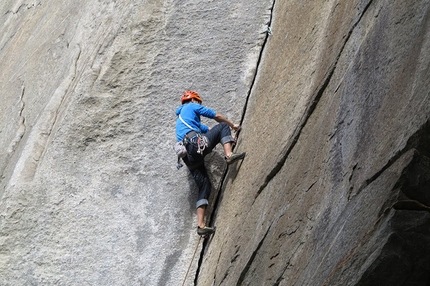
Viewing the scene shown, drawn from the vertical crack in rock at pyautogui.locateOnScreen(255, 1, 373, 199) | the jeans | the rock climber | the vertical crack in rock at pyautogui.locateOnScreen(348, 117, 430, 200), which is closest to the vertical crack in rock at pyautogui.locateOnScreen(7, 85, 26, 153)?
the rock climber

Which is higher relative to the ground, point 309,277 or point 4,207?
point 4,207

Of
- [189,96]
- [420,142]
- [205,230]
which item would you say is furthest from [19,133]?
[420,142]

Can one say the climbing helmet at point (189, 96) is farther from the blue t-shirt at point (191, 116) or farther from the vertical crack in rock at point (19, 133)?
the vertical crack in rock at point (19, 133)

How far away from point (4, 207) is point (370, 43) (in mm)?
4032

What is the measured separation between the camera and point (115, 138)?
8.44 metres

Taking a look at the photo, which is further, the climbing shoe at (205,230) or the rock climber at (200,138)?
the rock climber at (200,138)

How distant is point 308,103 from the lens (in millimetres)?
6172

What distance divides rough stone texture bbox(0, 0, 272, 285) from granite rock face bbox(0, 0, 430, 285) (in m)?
0.02

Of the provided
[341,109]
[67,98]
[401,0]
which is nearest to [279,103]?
[341,109]

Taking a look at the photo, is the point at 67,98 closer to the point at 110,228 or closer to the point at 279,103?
the point at 110,228

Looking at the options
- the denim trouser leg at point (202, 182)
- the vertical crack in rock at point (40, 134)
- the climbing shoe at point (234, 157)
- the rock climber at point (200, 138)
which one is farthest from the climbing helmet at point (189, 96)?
the vertical crack in rock at point (40, 134)

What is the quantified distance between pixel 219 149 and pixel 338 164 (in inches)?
120

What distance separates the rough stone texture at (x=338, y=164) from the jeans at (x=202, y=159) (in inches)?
8.6

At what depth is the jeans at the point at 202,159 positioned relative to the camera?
7793 millimetres
